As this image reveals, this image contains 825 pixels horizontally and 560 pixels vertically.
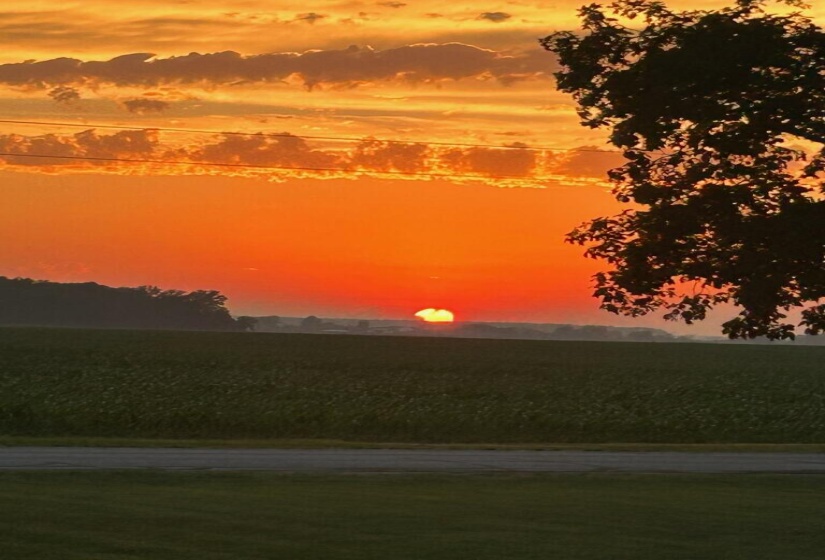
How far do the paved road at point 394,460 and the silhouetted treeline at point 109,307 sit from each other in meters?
145

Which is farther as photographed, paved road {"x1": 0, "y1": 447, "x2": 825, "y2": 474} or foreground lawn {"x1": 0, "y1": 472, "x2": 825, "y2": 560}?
paved road {"x1": 0, "y1": 447, "x2": 825, "y2": 474}

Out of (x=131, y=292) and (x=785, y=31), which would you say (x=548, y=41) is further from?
(x=131, y=292)

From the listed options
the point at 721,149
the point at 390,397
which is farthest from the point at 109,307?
the point at 721,149

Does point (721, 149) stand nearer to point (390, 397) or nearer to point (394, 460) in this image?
point (394, 460)

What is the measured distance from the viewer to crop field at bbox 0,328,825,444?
40.4 meters

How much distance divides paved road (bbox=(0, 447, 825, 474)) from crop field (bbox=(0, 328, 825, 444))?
11.2 m

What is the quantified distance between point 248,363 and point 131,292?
128 m

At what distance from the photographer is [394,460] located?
2553 cm

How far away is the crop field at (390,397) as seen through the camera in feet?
132

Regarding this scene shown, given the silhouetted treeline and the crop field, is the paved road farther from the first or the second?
the silhouetted treeline

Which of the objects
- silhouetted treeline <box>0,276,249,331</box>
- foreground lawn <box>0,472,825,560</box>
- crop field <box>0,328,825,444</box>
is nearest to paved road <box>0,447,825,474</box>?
foreground lawn <box>0,472,825,560</box>

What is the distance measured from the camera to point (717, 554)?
41.6ft

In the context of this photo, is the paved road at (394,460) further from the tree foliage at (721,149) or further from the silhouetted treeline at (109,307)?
the silhouetted treeline at (109,307)

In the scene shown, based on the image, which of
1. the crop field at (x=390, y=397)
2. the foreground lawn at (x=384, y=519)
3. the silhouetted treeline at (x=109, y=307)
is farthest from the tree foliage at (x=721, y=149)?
the silhouetted treeline at (x=109, y=307)
